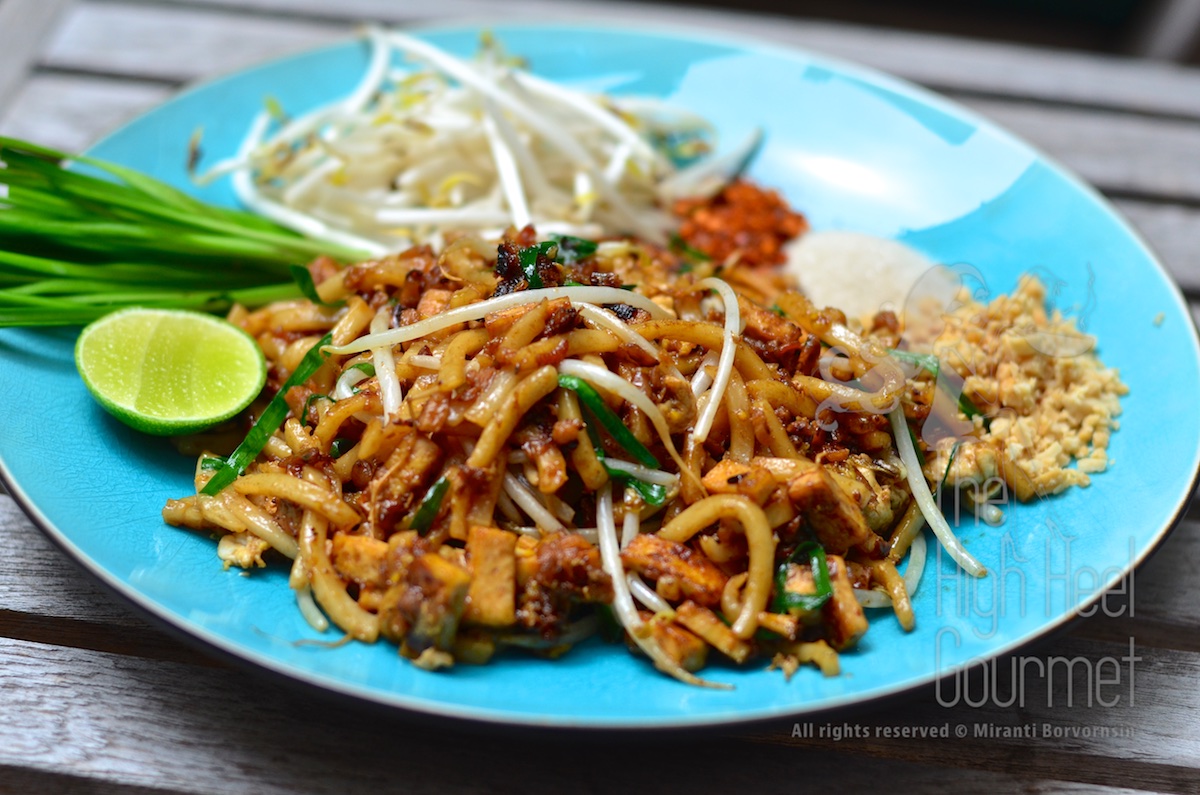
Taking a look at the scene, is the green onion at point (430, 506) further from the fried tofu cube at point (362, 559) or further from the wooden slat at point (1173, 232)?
the wooden slat at point (1173, 232)

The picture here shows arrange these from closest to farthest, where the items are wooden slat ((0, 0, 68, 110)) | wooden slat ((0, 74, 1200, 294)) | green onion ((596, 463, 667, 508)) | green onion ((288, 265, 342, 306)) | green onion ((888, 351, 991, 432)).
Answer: green onion ((596, 463, 667, 508))
green onion ((888, 351, 991, 432))
green onion ((288, 265, 342, 306))
wooden slat ((0, 74, 1200, 294))
wooden slat ((0, 0, 68, 110))

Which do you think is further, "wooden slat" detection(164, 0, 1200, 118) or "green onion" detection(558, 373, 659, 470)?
"wooden slat" detection(164, 0, 1200, 118)

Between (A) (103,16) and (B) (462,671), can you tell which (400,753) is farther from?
(A) (103,16)

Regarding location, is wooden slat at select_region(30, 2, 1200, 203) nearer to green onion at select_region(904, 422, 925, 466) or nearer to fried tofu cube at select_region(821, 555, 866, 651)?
green onion at select_region(904, 422, 925, 466)

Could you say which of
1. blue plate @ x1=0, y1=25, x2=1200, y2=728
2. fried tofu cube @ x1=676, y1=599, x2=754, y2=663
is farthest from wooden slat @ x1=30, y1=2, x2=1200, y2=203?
fried tofu cube @ x1=676, y1=599, x2=754, y2=663

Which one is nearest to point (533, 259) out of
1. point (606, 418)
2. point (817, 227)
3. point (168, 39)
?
point (606, 418)

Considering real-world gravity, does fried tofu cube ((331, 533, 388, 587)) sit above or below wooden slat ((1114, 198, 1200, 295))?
below
